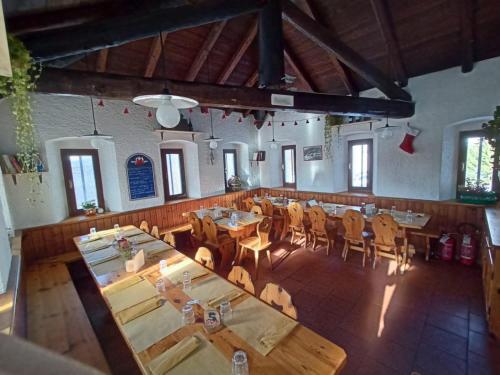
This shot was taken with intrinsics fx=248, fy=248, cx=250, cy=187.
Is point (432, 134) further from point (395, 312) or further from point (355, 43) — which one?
point (395, 312)

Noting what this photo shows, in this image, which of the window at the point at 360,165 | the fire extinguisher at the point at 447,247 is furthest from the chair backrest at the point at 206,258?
the window at the point at 360,165

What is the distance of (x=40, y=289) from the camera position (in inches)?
125

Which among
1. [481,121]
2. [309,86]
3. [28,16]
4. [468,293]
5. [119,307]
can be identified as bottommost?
[468,293]

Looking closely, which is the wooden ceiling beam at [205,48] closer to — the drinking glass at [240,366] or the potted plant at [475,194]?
the drinking glass at [240,366]

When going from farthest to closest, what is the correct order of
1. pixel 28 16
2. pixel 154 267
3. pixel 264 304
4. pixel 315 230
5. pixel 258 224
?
1. pixel 315 230
2. pixel 258 224
3. pixel 154 267
4. pixel 28 16
5. pixel 264 304

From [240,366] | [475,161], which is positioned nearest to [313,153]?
[475,161]

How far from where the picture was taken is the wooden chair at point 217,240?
433 centimetres

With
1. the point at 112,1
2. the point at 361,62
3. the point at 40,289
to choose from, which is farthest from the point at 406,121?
the point at 40,289

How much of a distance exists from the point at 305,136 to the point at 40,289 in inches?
235

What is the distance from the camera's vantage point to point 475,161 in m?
4.55

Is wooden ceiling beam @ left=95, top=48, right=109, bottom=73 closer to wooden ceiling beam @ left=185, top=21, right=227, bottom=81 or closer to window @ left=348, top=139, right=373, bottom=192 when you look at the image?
wooden ceiling beam @ left=185, top=21, right=227, bottom=81

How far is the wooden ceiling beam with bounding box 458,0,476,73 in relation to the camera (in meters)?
3.40

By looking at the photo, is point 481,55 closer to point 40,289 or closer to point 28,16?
point 28,16

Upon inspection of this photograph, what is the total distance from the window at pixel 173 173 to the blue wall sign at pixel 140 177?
1.82ft
